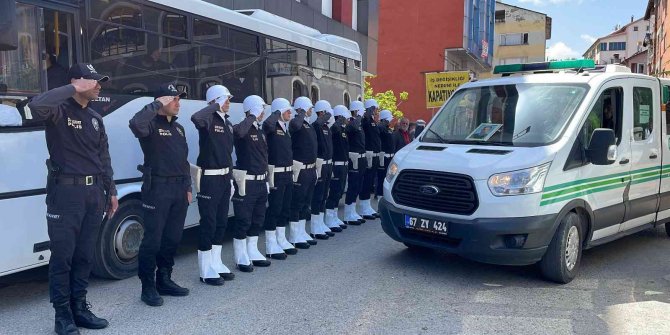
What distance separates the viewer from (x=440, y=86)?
13.0 m

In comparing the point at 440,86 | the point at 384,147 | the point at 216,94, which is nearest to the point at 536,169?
the point at 216,94

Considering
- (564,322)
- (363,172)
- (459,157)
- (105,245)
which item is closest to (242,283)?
(105,245)

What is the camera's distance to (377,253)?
6934 millimetres

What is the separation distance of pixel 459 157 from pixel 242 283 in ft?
8.34

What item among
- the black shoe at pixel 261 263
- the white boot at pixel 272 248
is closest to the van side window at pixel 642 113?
the white boot at pixel 272 248

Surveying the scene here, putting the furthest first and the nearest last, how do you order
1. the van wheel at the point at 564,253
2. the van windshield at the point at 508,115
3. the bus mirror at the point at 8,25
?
the van windshield at the point at 508,115 < the van wheel at the point at 564,253 < the bus mirror at the point at 8,25

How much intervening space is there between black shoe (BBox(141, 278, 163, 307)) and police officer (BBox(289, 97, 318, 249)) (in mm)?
2519

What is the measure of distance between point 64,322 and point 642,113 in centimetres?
644

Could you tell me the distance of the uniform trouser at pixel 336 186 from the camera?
861 centimetres

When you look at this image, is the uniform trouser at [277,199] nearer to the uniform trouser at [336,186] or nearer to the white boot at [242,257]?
the white boot at [242,257]

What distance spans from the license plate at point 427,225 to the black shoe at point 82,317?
3.05 metres

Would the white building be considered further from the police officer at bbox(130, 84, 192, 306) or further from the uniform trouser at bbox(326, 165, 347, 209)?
the police officer at bbox(130, 84, 192, 306)

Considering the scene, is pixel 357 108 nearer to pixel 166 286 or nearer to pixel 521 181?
pixel 521 181

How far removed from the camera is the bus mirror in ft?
14.0
